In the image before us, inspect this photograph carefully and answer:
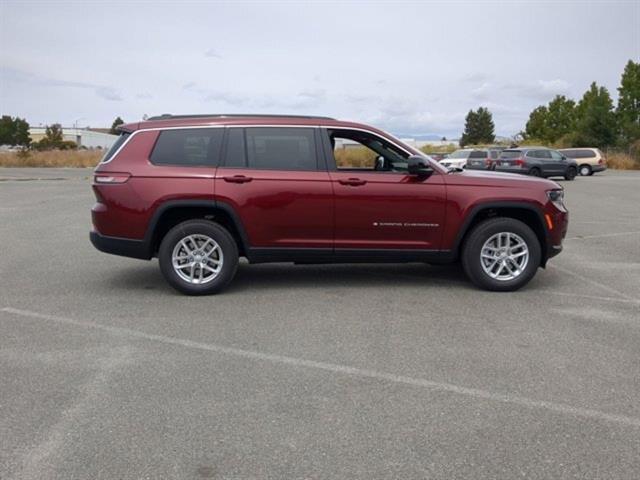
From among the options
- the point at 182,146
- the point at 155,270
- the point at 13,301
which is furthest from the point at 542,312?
the point at 13,301

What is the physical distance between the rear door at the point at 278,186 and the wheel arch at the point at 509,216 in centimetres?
143

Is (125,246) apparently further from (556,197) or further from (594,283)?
(594,283)

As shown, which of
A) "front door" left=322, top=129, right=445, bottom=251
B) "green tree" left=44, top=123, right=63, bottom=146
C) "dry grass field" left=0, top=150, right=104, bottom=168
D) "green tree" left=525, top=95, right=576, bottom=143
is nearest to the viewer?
"front door" left=322, top=129, right=445, bottom=251

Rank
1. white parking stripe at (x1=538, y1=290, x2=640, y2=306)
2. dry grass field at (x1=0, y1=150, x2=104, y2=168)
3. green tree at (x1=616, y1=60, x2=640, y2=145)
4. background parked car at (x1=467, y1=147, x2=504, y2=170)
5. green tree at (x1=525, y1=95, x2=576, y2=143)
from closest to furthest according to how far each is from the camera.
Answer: white parking stripe at (x1=538, y1=290, x2=640, y2=306) < background parked car at (x1=467, y1=147, x2=504, y2=170) < dry grass field at (x1=0, y1=150, x2=104, y2=168) < green tree at (x1=616, y1=60, x2=640, y2=145) < green tree at (x1=525, y1=95, x2=576, y2=143)

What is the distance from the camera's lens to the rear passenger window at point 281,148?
22.4 ft

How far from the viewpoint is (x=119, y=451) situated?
3.34 metres

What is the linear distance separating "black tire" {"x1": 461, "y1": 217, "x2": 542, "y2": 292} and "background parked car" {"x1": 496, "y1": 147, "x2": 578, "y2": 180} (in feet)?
85.6

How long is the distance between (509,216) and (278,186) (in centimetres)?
257

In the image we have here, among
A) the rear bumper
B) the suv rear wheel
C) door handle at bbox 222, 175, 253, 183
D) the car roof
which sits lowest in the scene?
the suv rear wheel

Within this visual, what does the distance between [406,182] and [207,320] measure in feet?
8.34

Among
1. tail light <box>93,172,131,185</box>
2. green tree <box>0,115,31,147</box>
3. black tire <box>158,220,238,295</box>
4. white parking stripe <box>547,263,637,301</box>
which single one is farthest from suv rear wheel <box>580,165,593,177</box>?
green tree <box>0,115,31,147</box>

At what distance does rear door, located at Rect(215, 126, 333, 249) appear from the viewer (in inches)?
264

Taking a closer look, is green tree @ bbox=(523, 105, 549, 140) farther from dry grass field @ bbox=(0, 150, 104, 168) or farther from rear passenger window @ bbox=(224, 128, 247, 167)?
rear passenger window @ bbox=(224, 128, 247, 167)

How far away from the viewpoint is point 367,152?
23.6 feet
